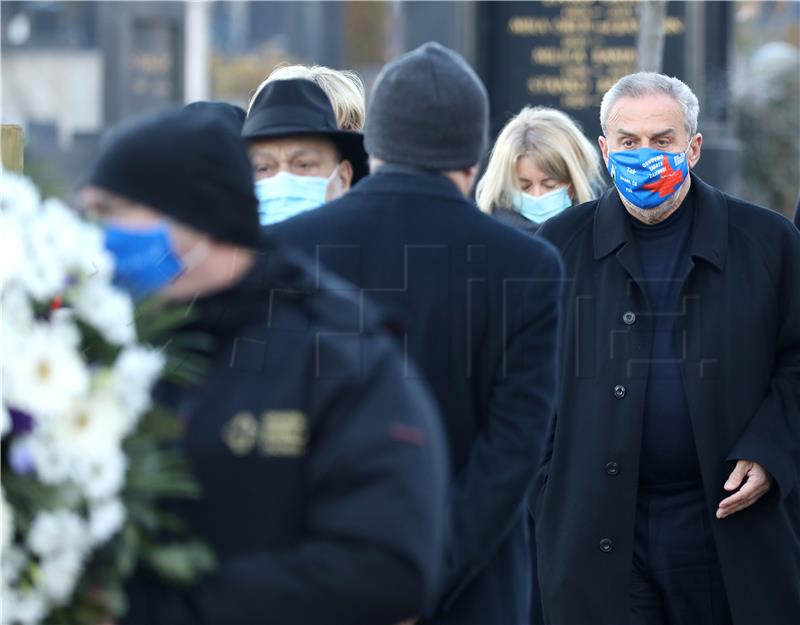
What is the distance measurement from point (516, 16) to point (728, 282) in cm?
913

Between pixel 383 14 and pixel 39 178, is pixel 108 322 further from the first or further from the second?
pixel 383 14

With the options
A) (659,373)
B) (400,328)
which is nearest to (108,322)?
(400,328)

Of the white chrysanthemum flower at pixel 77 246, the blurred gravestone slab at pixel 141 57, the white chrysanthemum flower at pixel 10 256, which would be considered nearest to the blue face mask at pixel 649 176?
the white chrysanthemum flower at pixel 77 246

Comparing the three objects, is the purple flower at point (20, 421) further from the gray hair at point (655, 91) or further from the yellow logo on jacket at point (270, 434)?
the gray hair at point (655, 91)

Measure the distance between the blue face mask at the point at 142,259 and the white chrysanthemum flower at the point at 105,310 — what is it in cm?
9

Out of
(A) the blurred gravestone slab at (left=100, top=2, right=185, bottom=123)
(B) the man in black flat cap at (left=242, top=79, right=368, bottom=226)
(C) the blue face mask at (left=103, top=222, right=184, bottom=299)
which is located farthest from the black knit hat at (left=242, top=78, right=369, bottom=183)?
(A) the blurred gravestone slab at (left=100, top=2, right=185, bottom=123)

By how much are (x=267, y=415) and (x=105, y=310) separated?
0.31m

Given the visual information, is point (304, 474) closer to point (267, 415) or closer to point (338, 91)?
point (267, 415)

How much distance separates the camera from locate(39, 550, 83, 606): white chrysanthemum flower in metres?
2.61

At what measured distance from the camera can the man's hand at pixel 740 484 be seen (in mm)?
5082

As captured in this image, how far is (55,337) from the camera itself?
2.68 metres

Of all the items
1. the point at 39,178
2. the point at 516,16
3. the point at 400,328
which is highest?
the point at 516,16

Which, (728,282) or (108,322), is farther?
(728,282)

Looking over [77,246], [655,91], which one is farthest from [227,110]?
[77,246]
